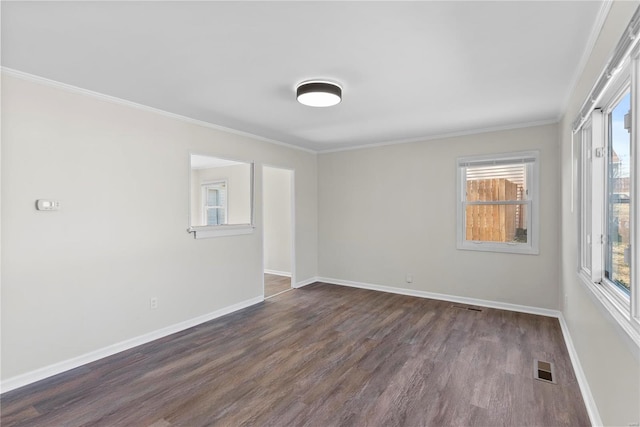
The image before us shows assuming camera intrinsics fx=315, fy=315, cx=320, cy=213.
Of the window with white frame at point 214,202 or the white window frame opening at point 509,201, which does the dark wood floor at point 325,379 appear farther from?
the window with white frame at point 214,202

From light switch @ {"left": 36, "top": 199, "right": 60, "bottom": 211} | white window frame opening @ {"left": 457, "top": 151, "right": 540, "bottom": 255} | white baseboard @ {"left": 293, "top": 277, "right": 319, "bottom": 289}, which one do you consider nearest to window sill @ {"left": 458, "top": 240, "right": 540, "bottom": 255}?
white window frame opening @ {"left": 457, "top": 151, "right": 540, "bottom": 255}

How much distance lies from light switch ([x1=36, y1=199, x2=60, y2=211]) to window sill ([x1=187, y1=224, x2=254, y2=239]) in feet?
4.32

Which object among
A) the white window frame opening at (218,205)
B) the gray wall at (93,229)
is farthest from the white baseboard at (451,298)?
the white window frame opening at (218,205)

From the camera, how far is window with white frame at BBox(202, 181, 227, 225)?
13.8ft

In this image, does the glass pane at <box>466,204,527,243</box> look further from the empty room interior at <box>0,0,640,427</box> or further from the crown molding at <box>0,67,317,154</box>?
the crown molding at <box>0,67,317,154</box>

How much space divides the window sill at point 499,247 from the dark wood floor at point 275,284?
3.03 m

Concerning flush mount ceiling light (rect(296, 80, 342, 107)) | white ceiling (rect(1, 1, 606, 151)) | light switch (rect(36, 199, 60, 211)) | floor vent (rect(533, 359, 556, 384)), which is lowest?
floor vent (rect(533, 359, 556, 384))

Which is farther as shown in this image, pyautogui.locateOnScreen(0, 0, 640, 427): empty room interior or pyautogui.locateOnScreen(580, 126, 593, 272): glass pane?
pyautogui.locateOnScreen(580, 126, 593, 272): glass pane

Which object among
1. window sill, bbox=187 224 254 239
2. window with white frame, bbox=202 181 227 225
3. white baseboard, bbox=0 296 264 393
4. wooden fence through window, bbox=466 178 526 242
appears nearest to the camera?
white baseboard, bbox=0 296 264 393

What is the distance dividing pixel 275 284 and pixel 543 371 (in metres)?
4.28

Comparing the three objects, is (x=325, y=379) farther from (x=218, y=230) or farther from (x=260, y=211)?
(x=260, y=211)

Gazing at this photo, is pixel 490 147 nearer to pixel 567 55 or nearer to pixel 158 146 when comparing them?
pixel 567 55

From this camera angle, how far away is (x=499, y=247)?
438 centimetres

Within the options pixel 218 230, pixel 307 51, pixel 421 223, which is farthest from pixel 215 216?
pixel 421 223
